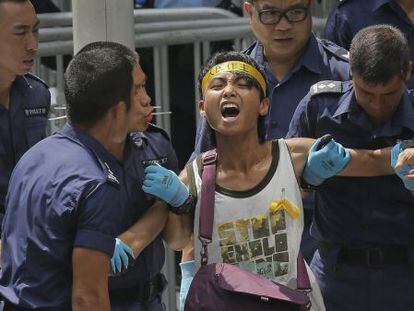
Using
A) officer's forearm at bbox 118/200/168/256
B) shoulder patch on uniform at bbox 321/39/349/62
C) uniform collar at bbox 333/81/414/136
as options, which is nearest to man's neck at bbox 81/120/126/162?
officer's forearm at bbox 118/200/168/256

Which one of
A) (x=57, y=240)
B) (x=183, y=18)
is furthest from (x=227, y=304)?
(x=183, y=18)

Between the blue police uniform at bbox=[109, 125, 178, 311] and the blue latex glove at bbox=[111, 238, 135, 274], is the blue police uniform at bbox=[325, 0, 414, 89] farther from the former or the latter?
the blue latex glove at bbox=[111, 238, 135, 274]

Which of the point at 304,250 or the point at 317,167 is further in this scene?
the point at 304,250

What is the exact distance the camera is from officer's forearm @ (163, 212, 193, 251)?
135 inches

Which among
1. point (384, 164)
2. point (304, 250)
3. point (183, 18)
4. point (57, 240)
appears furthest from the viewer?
point (183, 18)

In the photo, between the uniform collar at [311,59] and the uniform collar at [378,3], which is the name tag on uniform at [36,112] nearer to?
the uniform collar at [311,59]

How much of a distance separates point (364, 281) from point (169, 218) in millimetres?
818

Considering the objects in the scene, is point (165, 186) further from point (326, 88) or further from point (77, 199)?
point (326, 88)

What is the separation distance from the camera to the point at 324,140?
3.45 metres

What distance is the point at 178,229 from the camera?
3453 mm

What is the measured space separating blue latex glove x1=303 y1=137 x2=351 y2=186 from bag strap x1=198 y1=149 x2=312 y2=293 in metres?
0.29

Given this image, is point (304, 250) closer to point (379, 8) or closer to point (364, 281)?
point (364, 281)

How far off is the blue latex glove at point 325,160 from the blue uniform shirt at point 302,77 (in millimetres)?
697

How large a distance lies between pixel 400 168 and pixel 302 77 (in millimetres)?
973
